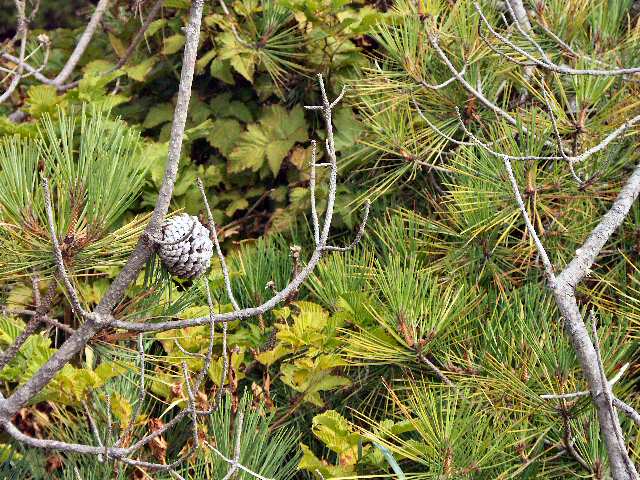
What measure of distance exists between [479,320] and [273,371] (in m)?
0.42

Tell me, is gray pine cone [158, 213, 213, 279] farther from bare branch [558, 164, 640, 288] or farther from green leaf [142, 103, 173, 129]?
green leaf [142, 103, 173, 129]

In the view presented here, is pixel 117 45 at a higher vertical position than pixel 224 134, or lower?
higher

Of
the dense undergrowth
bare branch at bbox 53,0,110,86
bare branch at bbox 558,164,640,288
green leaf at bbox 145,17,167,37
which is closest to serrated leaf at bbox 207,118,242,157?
the dense undergrowth

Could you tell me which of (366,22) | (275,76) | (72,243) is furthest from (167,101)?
(72,243)

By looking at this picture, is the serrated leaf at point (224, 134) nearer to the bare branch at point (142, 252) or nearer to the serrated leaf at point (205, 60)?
the serrated leaf at point (205, 60)

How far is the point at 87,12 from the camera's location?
2.39 metres

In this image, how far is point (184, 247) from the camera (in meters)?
1.01

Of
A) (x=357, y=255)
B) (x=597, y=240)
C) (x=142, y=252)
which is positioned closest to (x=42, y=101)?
(x=357, y=255)

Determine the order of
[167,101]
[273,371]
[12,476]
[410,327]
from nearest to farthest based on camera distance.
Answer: [410,327] → [12,476] → [273,371] → [167,101]

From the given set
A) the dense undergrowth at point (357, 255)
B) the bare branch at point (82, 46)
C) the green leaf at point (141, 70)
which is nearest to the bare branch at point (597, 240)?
the dense undergrowth at point (357, 255)

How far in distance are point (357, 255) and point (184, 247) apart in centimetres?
65

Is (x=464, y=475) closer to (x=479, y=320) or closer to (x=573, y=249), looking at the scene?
(x=479, y=320)

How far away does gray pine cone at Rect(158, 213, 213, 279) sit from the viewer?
39.4 inches

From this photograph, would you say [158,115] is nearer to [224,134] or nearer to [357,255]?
[224,134]
